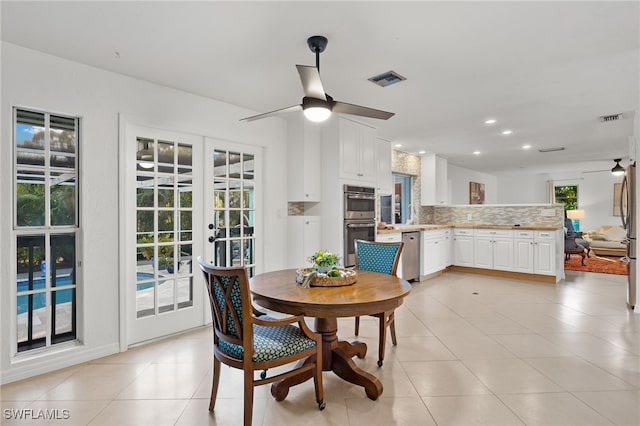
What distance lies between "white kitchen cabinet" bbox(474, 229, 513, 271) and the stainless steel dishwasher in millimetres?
1470

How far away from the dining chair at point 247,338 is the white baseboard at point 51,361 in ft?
4.81

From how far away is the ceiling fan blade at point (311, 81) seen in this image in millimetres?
1948

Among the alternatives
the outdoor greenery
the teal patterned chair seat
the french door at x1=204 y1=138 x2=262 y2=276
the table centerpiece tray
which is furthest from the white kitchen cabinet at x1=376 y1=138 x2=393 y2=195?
the outdoor greenery

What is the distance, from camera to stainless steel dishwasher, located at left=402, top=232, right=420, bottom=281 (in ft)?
17.3

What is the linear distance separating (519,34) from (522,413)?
245 cm

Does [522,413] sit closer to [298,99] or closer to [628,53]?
[628,53]

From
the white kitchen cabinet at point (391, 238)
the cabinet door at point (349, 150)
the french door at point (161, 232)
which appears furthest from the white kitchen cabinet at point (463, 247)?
the french door at point (161, 232)

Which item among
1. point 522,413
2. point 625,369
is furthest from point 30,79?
point 625,369

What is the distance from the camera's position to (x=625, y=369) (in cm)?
249

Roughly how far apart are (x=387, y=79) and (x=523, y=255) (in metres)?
4.39

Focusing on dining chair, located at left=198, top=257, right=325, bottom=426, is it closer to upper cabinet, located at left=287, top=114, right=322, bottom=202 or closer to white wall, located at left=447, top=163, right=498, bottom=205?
upper cabinet, located at left=287, top=114, right=322, bottom=202

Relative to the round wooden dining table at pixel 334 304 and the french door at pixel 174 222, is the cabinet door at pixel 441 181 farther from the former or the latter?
the round wooden dining table at pixel 334 304

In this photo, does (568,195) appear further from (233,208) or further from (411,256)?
(233,208)

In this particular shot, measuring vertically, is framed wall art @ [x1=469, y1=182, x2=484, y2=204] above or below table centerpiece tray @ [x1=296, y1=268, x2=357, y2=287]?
above
